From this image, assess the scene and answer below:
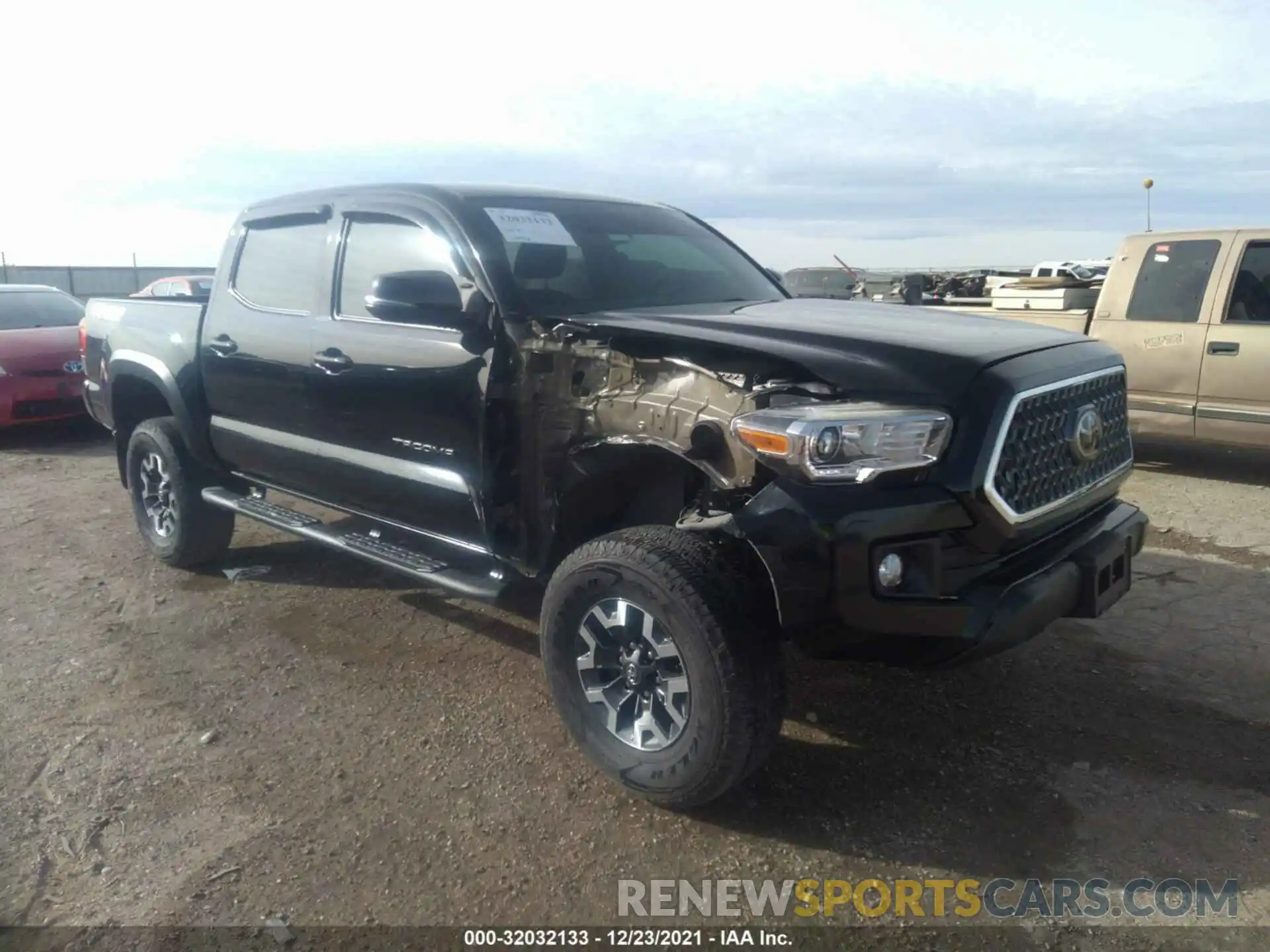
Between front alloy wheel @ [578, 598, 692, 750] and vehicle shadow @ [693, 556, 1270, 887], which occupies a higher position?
→ front alloy wheel @ [578, 598, 692, 750]

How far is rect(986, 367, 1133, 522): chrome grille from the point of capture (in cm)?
281

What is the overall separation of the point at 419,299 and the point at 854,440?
1.63 m

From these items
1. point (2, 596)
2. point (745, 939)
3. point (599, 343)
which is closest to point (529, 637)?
point (599, 343)

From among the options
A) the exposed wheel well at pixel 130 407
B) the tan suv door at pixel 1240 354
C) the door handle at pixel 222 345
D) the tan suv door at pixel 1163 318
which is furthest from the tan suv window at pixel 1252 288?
the exposed wheel well at pixel 130 407

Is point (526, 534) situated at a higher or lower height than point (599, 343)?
lower

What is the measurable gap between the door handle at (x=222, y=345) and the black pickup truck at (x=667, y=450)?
4.0 inches

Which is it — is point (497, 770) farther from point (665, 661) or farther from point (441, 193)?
point (441, 193)

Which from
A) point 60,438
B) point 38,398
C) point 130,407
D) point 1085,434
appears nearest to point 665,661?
point 1085,434

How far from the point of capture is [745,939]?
8.36ft

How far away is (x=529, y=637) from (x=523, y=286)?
5.36 feet

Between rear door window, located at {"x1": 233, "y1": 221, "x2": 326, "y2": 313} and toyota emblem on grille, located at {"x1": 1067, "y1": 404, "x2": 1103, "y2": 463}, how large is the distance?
10.2 feet

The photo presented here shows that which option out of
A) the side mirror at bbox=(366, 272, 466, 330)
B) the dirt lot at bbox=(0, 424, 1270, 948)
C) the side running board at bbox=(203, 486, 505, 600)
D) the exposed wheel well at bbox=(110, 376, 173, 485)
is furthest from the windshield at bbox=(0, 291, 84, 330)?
the side mirror at bbox=(366, 272, 466, 330)

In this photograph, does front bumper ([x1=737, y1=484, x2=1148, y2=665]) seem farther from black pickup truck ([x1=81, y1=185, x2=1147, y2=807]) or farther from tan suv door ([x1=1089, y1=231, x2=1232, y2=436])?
tan suv door ([x1=1089, y1=231, x2=1232, y2=436])

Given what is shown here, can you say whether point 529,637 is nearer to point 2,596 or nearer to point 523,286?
point 523,286
